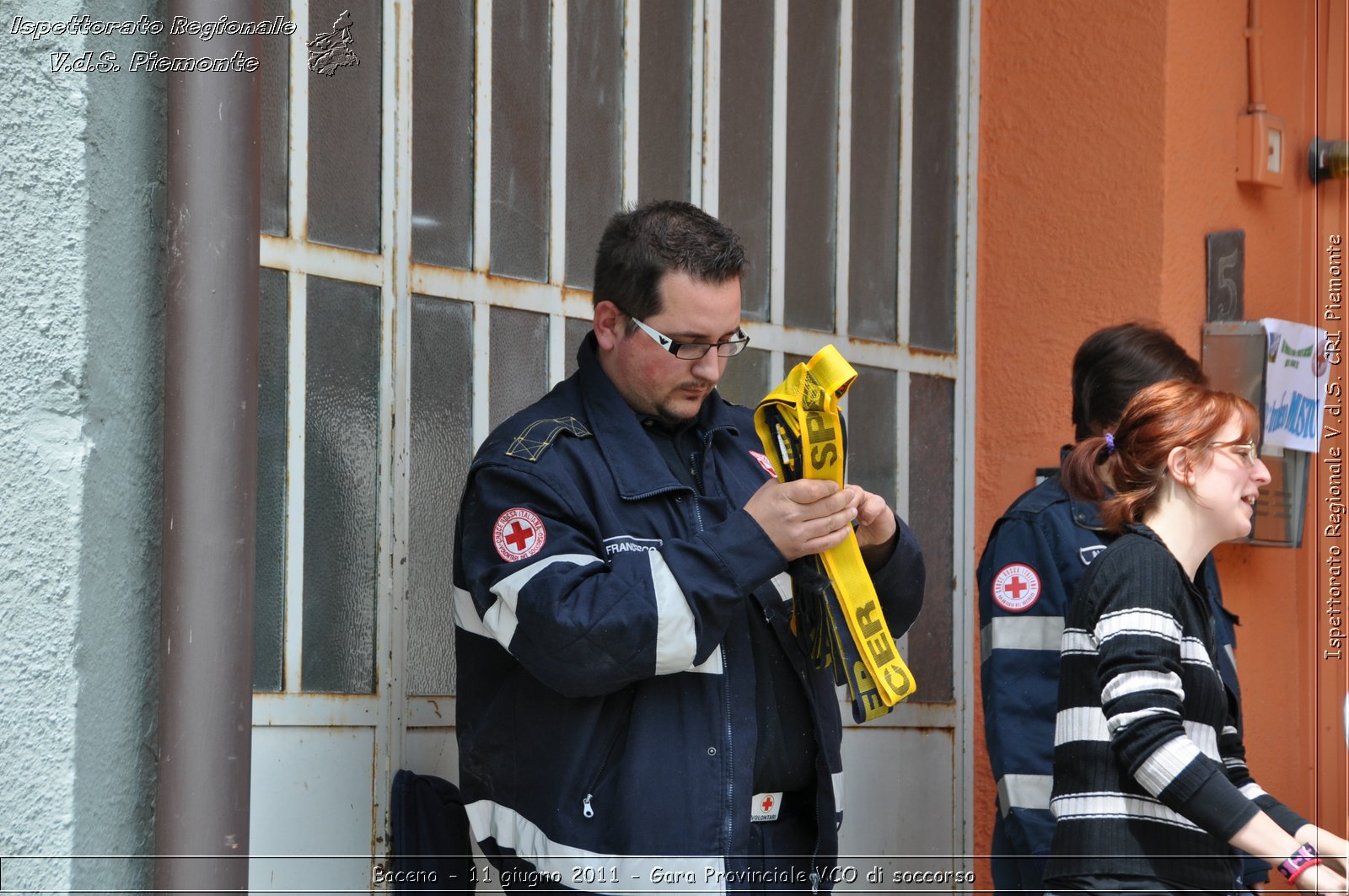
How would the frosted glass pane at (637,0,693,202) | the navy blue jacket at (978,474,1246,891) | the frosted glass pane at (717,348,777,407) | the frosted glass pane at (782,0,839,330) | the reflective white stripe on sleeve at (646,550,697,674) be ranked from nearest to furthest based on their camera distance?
the reflective white stripe on sleeve at (646,550,697,674)
the navy blue jacket at (978,474,1246,891)
the frosted glass pane at (637,0,693,202)
the frosted glass pane at (717,348,777,407)
the frosted glass pane at (782,0,839,330)

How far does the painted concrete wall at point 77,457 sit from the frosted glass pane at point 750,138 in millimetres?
2128

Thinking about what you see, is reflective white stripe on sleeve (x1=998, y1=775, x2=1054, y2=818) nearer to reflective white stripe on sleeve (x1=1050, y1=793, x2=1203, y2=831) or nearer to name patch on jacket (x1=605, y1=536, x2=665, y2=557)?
reflective white stripe on sleeve (x1=1050, y1=793, x2=1203, y2=831)

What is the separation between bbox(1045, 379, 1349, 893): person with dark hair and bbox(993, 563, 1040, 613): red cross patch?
1.27ft

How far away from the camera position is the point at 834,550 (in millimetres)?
2574

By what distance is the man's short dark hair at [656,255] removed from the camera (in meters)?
2.68

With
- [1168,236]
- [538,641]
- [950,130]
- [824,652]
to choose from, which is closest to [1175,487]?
[824,652]

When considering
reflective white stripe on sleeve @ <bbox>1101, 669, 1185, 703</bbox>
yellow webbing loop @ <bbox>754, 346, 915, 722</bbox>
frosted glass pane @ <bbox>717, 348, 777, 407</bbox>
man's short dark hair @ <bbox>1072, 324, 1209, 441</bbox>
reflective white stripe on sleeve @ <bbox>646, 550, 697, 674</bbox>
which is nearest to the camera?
reflective white stripe on sleeve @ <bbox>646, 550, 697, 674</bbox>

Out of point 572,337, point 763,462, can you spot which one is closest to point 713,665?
point 763,462

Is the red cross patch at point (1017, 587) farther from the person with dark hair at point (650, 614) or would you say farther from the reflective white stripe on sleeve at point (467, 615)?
the reflective white stripe on sleeve at point (467, 615)

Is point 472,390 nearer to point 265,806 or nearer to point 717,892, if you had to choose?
point 265,806

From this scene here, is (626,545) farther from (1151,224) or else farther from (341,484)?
(1151,224)

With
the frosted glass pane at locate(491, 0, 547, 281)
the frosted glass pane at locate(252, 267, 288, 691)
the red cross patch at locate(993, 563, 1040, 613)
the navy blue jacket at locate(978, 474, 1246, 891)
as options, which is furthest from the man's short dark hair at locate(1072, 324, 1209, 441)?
the frosted glass pane at locate(252, 267, 288, 691)

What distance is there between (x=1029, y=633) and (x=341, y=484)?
147 centimetres

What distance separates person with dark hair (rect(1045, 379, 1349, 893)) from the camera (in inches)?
98.4
